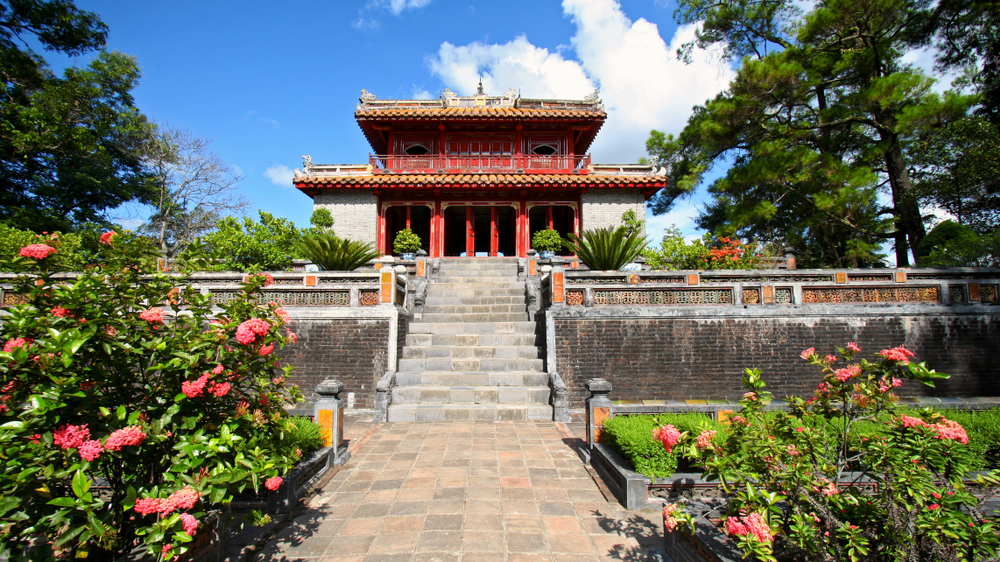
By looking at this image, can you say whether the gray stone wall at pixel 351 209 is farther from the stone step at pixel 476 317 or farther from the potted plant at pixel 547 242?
the stone step at pixel 476 317

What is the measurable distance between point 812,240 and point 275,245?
67.1 ft

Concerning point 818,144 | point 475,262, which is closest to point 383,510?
point 475,262

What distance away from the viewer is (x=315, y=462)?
178 inches

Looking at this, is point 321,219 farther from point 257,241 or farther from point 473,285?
point 473,285

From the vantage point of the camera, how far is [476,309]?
998cm

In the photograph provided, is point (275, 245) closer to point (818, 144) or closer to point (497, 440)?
point (497, 440)

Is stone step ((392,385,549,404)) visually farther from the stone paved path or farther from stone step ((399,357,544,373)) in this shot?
the stone paved path

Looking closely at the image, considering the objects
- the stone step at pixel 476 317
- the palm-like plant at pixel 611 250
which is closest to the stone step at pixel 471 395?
the stone step at pixel 476 317

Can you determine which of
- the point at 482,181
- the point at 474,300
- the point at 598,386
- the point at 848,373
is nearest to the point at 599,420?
the point at 598,386

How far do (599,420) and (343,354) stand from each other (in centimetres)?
513

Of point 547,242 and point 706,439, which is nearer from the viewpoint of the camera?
point 706,439

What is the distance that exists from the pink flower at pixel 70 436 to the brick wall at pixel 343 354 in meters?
6.20

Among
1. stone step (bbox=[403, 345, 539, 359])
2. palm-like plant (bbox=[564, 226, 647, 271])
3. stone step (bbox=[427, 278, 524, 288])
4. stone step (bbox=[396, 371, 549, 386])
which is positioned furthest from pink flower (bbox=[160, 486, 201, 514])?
palm-like plant (bbox=[564, 226, 647, 271])

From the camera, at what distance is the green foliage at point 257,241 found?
11.3 metres
